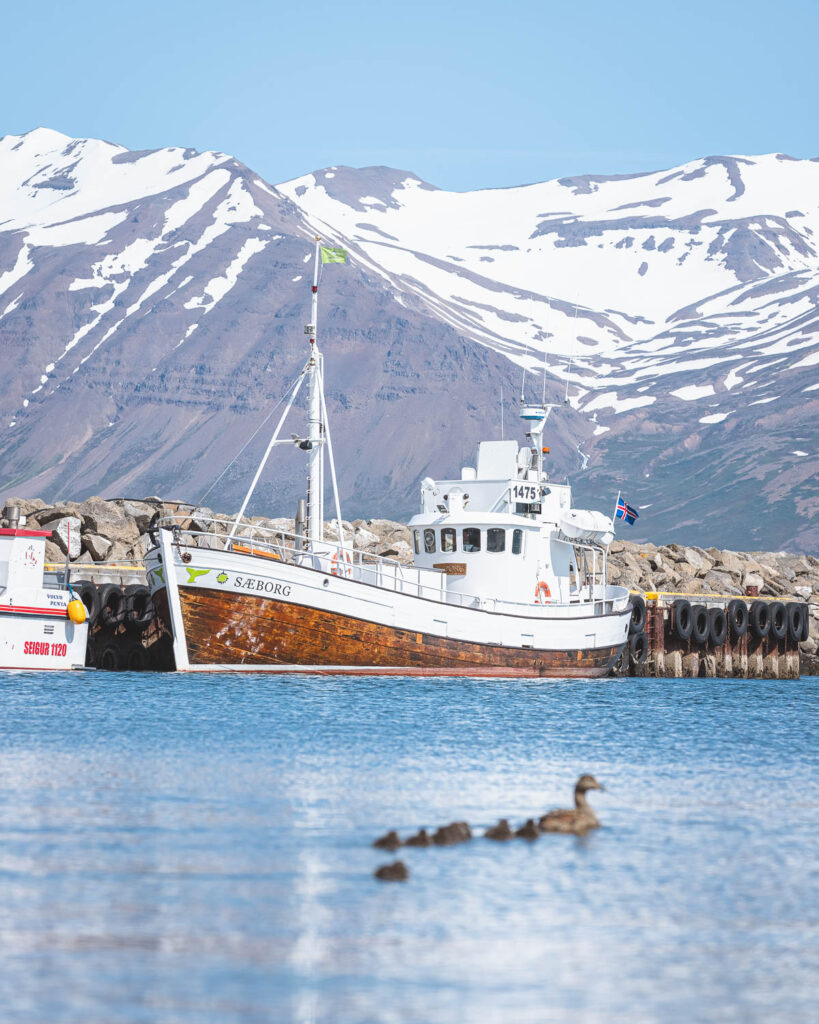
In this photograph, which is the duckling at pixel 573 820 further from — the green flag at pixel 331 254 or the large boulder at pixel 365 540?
the large boulder at pixel 365 540

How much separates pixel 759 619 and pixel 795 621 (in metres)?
3.34

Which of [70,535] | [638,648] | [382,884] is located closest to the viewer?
[382,884]

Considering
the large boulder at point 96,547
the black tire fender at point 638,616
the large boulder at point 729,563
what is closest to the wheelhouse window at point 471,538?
the black tire fender at point 638,616

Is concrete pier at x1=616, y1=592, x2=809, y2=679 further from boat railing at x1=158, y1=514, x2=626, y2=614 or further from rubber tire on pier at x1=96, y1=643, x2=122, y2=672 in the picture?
rubber tire on pier at x1=96, y1=643, x2=122, y2=672

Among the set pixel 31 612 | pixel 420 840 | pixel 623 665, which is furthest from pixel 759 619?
pixel 420 840

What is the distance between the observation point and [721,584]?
9194 centimetres

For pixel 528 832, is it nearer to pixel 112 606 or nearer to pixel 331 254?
pixel 112 606

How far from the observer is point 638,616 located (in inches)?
2525

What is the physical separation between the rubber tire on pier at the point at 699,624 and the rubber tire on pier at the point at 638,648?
10.9 feet

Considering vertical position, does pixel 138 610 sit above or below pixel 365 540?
below

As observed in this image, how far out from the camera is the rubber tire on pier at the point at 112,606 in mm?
51812

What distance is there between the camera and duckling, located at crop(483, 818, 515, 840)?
2142 centimetres

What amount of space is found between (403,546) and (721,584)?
18.7m

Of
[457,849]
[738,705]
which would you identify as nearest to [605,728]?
[738,705]
